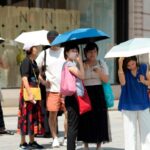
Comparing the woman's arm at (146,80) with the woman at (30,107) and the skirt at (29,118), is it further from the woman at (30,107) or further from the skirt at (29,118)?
the skirt at (29,118)

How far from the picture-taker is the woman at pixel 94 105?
26.5 feet

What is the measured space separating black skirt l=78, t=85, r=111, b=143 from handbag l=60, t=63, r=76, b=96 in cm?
43

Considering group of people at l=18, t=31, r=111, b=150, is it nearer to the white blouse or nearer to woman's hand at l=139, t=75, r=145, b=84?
the white blouse

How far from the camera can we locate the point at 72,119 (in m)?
7.79

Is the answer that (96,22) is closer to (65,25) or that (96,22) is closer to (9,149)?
(65,25)

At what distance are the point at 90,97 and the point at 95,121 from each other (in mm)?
367

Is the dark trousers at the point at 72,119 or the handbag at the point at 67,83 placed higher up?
→ the handbag at the point at 67,83

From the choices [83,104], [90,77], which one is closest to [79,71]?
[90,77]

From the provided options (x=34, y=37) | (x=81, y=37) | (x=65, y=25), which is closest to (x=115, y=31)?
(x=65, y=25)

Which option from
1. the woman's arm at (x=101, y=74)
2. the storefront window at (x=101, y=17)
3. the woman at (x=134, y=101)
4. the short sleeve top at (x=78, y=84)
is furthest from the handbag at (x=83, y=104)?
the storefront window at (x=101, y=17)

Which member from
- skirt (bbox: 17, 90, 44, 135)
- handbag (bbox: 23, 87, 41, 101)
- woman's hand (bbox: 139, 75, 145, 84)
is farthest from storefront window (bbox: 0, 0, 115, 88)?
woman's hand (bbox: 139, 75, 145, 84)

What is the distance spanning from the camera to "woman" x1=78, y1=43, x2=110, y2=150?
26.5 ft

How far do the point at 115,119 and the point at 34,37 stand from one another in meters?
4.90

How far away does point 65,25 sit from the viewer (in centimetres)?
1814
